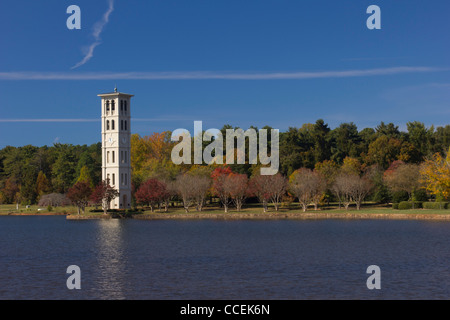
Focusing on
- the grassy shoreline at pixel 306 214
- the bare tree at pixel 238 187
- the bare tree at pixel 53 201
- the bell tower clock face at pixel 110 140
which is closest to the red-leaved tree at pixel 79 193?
the grassy shoreline at pixel 306 214

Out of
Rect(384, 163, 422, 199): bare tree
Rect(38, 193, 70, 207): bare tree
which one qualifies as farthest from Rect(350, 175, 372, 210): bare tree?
Rect(38, 193, 70, 207): bare tree

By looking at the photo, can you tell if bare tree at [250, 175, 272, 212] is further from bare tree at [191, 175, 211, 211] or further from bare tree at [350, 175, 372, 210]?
bare tree at [350, 175, 372, 210]

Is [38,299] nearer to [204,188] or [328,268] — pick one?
[328,268]

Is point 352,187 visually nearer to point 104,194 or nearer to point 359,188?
point 359,188

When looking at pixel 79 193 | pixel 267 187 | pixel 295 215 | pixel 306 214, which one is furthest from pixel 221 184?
pixel 79 193

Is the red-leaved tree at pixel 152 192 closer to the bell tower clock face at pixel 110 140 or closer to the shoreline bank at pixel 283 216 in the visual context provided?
the shoreline bank at pixel 283 216

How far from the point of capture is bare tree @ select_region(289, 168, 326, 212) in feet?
328

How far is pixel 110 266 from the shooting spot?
143 ft

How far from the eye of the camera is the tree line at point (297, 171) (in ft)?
339

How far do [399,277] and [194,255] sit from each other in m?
18.5

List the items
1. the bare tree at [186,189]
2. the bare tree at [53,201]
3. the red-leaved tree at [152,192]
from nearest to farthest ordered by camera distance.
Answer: the bare tree at [186,189] < the red-leaved tree at [152,192] < the bare tree at [53,201]
